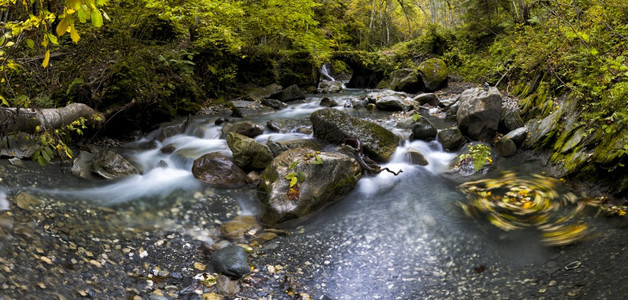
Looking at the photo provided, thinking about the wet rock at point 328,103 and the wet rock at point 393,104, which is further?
the wet rock at point 328,103

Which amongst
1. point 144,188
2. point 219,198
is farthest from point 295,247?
point 144,188

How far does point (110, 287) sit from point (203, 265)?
1.05m

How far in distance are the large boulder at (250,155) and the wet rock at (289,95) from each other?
7.18 m

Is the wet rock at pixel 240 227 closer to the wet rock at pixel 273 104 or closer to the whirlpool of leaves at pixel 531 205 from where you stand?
the whirlpool of leaves at pixel 531 205

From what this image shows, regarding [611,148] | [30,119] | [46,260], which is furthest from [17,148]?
[611,148]

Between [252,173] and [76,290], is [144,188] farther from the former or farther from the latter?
[76,290]

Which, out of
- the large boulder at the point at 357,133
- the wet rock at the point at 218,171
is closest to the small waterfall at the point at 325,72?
the large boulder at the point at 357,133

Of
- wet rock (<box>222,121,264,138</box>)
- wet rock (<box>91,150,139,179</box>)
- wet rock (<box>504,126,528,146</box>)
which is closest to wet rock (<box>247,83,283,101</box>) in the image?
wet rock (<box>222,121,264,138</box>)

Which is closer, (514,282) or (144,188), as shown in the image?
(514,282)

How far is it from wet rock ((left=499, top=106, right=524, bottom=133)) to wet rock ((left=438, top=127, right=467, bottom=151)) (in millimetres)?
952

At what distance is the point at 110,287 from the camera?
329cm

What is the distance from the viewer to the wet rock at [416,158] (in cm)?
737

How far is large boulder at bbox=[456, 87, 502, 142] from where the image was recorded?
779 cm

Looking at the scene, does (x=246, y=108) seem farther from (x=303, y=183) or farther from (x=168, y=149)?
(x=303, y=183)
